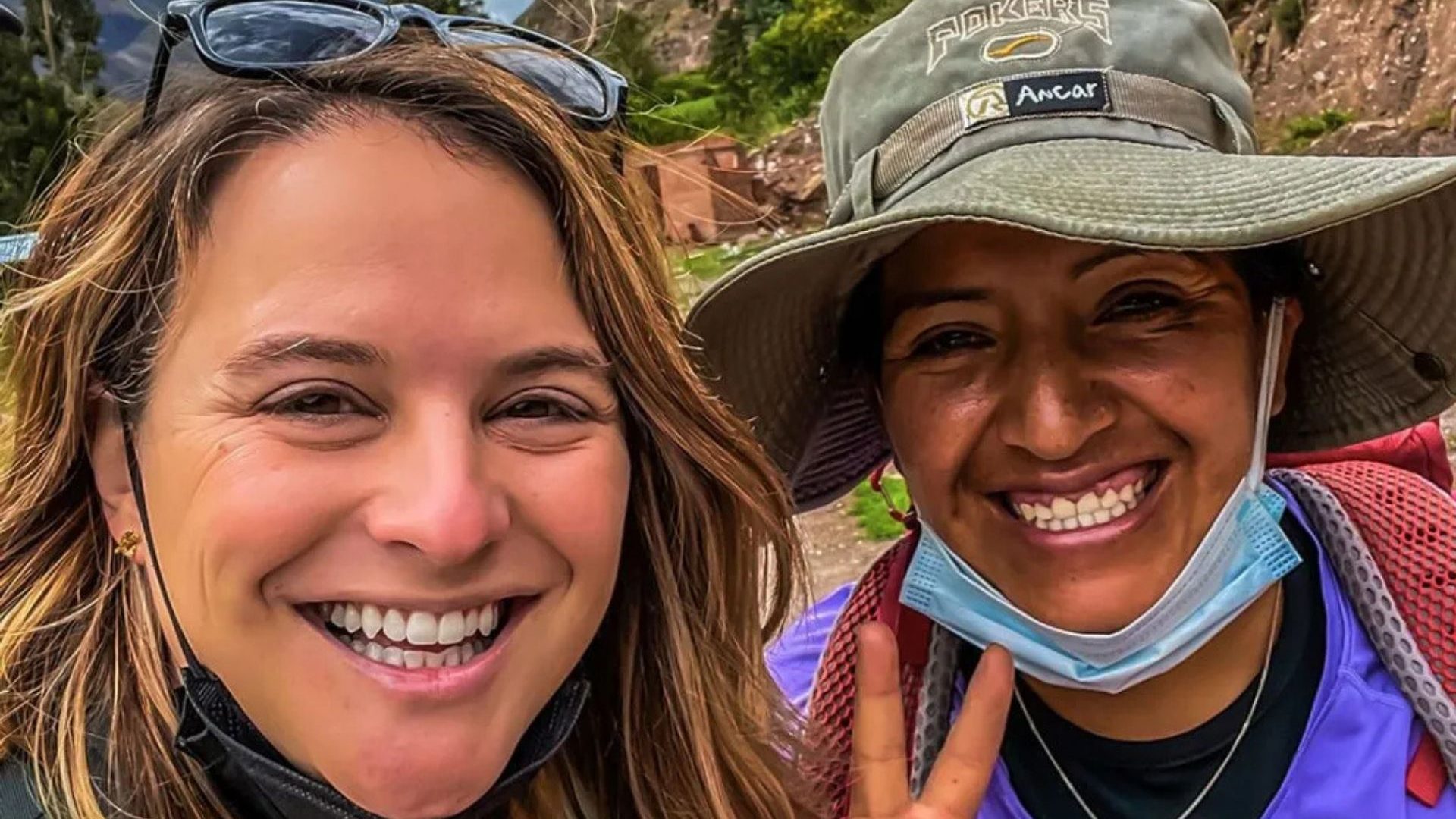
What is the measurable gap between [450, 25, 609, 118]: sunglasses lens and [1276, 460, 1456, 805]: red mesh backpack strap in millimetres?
1390

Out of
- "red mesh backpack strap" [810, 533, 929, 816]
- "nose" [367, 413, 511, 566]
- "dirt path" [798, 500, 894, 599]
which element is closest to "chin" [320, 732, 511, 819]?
"nose" [367, 413, 511, 566]

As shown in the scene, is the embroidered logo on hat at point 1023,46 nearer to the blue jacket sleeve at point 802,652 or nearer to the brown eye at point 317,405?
the blue jacket sleeve at point 802,652

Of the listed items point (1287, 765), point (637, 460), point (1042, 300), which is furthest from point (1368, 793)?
point (637, 460)

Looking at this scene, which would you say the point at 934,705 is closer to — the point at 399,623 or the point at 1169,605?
the point at 1169,605

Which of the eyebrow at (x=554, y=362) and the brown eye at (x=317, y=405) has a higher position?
the brown eye at (x=317, y=405)

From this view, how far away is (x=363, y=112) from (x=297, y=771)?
0.77 metres

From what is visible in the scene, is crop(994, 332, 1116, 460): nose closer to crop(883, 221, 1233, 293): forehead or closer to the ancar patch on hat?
crop(883, 221, 1233, 293): forehead

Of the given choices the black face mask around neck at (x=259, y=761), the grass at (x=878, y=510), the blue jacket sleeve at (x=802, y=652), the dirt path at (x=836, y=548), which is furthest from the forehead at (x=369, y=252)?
the grass at (x=878, y=510)

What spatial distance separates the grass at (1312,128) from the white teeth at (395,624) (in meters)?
12.2

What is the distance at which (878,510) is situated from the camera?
6.71m

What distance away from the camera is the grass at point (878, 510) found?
643 cm

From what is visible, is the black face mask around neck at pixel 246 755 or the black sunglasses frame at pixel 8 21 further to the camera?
the black sunglasses frame at pixel 8 21

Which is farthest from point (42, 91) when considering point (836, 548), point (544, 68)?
point (836, 548)

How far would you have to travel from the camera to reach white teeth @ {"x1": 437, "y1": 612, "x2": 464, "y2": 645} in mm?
1289
